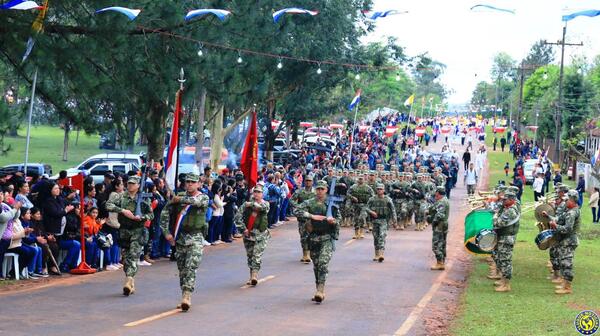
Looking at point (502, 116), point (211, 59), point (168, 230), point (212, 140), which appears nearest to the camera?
point (168, 230)

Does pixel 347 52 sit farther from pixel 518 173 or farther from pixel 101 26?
pixel 101 26

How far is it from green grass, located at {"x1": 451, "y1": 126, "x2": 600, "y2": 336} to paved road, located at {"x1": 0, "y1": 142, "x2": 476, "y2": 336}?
36.7 inches

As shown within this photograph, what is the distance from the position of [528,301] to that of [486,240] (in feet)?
7.70

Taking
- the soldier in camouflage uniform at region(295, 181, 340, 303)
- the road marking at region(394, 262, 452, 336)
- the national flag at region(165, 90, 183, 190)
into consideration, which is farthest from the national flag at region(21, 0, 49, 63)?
the road marking at region(394, 262, 452, 336)

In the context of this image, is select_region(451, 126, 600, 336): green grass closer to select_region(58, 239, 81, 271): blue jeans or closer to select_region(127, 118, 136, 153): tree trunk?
select_region(58, 239, 81, 271): blue jeans

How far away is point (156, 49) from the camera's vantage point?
782 inches

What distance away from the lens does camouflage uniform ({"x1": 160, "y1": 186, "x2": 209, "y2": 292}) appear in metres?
14.9

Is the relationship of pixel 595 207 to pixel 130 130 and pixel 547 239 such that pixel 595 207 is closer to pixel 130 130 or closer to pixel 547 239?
pixel 547 239

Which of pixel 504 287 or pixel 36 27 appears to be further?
pixel 504 287

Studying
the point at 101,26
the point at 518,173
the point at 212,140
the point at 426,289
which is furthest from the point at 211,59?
the point at 518,173

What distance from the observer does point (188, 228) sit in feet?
49.7

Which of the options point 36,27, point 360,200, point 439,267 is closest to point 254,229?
point 36,27

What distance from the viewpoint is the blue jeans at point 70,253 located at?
18828 mm

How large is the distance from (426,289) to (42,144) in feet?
179
